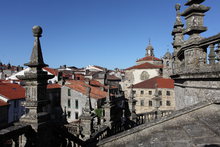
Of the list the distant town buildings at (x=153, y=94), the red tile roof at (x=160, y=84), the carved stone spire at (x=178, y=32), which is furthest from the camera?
the red tile roof at (x=160, y=84)

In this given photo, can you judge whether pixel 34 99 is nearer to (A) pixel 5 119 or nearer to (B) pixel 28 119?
(B) pixel 28 119

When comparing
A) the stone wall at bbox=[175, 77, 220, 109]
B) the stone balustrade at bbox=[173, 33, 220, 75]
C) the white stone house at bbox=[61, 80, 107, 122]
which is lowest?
the white stone house at bbox=[61, 80, 107, 122]

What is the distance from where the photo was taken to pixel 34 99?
397 centimetres

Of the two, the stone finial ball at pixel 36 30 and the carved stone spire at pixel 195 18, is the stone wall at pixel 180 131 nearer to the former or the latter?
the carved stone spire at pixel 195 18

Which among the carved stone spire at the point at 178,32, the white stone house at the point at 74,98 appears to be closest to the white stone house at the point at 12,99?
the white stone house at the point at 74,98

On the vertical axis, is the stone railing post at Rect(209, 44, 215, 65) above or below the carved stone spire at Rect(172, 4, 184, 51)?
below

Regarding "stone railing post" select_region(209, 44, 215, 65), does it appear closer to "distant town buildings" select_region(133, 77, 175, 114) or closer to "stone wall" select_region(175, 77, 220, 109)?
"stone wall" select_region(175, 77, 220, 109)

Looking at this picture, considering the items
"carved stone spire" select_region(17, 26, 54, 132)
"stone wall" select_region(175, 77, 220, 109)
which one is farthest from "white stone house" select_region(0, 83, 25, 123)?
"stone wall" select_region(175, 77, 220, 109)

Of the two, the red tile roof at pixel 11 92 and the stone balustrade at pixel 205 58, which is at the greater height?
the stone balustrade at pixel 205 58

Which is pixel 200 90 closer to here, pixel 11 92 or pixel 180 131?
pixel 180 131

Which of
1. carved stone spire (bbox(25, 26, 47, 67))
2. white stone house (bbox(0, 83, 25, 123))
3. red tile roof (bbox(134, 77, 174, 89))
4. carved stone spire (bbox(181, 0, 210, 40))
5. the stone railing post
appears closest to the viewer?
carved stone spire (bbox(25, 26, 47, 67))

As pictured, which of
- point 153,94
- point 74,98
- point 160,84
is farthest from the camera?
→ point 160,84

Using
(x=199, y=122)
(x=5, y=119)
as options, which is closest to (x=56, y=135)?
(x=199, y=122)

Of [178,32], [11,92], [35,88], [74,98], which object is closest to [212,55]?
[35,88]
